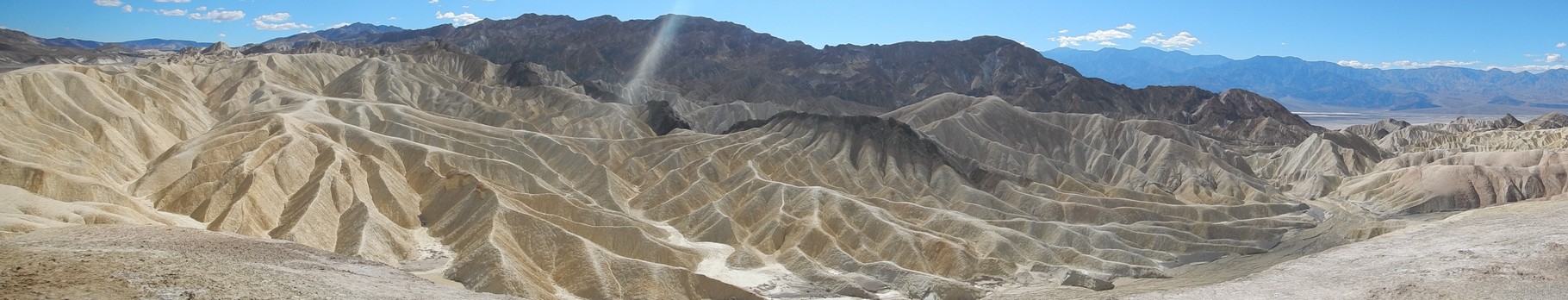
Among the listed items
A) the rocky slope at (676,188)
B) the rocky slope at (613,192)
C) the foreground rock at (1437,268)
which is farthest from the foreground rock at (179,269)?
the foreground rock at (1437,268)

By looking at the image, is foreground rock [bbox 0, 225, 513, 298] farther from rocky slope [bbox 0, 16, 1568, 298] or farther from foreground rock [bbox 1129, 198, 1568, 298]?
foreground rock [bbox 1129, 198, 1568, 298]

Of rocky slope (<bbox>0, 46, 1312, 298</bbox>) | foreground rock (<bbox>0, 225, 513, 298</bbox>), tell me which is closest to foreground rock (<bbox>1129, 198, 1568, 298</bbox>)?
rocky slope (<bbox>0, 46, 1312, 298</bbox>)

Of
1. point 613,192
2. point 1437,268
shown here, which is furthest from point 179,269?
point 1437,268

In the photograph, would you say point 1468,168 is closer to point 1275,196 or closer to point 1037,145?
point 1275,196

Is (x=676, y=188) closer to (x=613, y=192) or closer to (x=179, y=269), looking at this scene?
(x=613, y=192)

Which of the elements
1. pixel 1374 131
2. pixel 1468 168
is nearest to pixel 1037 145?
pixel 1468 168

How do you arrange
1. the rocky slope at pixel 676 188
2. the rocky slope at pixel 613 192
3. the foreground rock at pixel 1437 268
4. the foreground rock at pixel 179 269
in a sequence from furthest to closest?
the rocky slope at pixel 613 192
the rocky slope at pixel 676 188
the foreground rock at pixel 1437 268
the foreground rock at pixel 179 269

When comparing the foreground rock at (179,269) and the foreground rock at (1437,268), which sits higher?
the foreground rock at (179,269)

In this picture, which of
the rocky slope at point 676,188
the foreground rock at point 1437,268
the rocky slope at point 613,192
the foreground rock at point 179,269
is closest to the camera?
the foreground rock at point 179,269

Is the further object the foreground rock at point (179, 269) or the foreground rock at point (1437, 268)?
Answer: the foreground rock at point (1437, 268)

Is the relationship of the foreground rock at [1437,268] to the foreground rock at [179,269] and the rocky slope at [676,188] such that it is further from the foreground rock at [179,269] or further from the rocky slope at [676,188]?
the foreground rock at [179,269]
